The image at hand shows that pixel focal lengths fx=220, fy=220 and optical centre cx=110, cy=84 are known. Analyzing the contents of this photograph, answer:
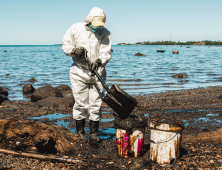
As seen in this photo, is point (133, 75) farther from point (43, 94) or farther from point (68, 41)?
point (68, 41)

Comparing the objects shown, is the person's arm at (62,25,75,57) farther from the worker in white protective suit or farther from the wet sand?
the wet sand

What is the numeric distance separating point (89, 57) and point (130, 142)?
1716mm

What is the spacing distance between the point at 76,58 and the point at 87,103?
903mm

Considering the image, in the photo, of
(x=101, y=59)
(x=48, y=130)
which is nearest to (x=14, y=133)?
(x=48, y=130)

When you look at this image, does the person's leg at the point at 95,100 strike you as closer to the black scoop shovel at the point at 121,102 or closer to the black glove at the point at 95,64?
the black glove at the point at 95,64

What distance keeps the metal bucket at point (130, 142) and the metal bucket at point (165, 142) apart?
0.75 ft

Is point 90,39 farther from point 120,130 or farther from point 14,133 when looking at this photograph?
point 14,133

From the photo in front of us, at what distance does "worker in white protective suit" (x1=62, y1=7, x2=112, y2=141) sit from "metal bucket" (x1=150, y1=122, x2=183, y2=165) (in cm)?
135

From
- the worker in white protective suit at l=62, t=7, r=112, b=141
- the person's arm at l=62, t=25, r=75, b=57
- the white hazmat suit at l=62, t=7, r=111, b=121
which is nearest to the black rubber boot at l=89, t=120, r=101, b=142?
the worker in white protective suit at l=62, t=7, r=112, b=141

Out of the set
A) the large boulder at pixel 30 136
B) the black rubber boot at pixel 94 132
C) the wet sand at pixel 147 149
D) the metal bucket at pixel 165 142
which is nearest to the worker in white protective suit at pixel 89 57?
the black rubber boot at pixel 94 132

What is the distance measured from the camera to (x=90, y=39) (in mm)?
4086

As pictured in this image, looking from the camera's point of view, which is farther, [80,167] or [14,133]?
[14,133]

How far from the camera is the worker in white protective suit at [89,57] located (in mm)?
3951

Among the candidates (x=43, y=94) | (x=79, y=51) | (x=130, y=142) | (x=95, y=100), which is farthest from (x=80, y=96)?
(x=43, y=94)
